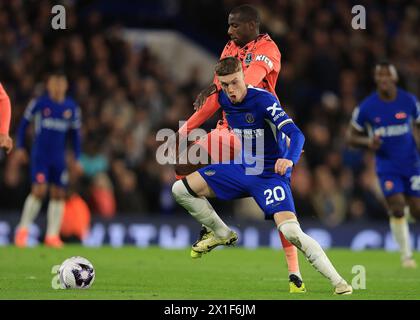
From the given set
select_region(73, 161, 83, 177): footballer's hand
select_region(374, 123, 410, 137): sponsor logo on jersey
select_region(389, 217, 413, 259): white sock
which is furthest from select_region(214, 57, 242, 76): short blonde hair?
select_region(73, 161, 83, 177): footballer's hand

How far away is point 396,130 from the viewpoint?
45.7ft

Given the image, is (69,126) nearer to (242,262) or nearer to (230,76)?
(242,262)

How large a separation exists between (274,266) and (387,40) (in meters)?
10.8

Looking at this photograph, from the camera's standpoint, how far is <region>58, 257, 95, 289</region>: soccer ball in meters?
9.63

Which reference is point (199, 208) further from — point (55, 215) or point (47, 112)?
point (47, 112)

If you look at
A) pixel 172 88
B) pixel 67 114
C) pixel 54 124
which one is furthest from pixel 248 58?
pixel 172 88

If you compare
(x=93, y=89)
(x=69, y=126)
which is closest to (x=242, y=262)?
(x=69, y=126)

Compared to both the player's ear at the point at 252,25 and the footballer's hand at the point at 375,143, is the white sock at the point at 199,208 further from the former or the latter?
the footballer's hand at the point at 375,143

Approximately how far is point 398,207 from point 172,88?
26.5 feet

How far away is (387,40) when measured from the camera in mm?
23062

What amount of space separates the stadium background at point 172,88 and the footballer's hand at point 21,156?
191 millimetres

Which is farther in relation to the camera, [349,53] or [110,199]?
[349,53]

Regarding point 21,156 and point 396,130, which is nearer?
point 396,130

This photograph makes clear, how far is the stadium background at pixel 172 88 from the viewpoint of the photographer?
59.4ft
